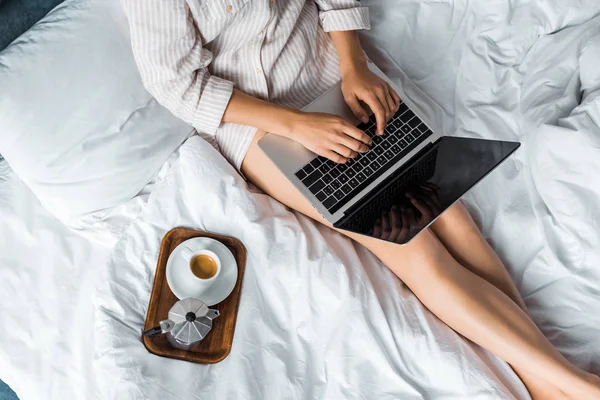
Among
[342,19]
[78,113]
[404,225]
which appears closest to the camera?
[404,225]

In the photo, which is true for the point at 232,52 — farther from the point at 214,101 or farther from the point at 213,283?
the point at 213,283

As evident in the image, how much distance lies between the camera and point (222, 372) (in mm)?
1050

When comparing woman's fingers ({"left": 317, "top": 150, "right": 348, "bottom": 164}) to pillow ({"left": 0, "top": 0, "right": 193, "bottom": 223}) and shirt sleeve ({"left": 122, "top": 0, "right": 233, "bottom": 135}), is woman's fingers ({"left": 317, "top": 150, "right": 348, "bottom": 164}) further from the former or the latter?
pillow ({"left": 0, "top": 0, "right": 193, "bottom": 223})

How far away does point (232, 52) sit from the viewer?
119 cm

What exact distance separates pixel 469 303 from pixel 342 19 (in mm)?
674

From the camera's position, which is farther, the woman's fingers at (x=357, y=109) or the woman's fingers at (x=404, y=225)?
the woman's fingers at (x=357, y=109)

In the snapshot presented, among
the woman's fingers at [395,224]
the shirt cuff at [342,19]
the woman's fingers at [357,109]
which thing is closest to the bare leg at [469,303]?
the woman's fingers at [395,224]

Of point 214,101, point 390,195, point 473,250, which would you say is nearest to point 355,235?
point 390,195

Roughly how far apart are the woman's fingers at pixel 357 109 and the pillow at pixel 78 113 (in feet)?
1.36

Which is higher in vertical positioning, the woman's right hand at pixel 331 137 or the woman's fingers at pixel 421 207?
the woman's right hand at pixel 331 137

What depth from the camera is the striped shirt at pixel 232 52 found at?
3.43ft

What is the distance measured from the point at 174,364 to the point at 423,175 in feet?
1.97

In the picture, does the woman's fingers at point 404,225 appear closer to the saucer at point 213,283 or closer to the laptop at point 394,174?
the laptop at point 394,174

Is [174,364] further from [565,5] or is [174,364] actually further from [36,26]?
[565,5]
